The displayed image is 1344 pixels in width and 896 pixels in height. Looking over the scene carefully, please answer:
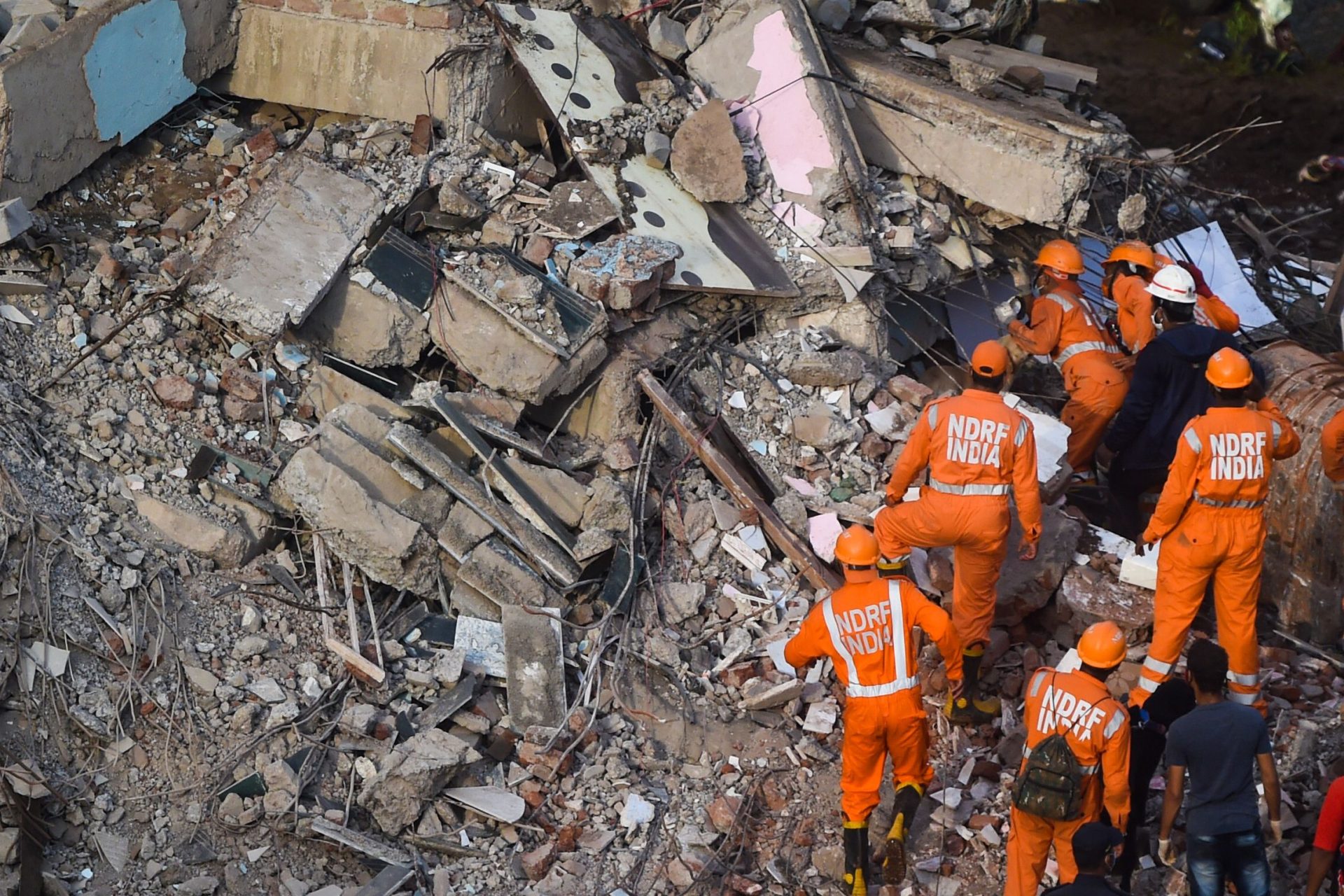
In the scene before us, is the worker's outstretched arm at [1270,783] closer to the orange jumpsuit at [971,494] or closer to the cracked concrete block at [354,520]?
the orange jumpsuit at [971,494]

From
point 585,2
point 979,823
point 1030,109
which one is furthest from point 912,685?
point 585,2

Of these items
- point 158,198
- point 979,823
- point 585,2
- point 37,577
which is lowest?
point 979,823

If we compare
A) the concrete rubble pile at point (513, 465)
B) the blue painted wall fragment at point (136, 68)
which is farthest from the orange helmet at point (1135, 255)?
the blue painted wall fragment at point (136, 68)

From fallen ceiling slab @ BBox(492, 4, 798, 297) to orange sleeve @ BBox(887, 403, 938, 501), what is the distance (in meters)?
1.65

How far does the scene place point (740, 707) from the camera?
20.3 ft

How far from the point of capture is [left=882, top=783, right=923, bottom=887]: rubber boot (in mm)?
5484

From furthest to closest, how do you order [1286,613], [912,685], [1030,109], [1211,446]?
[1030,109]
[1286,613]
[1211,446]
[912,685]

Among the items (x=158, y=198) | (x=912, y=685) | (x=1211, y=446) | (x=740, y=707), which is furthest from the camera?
(x=158, y=198)

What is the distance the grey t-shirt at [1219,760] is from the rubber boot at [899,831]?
3.58 ft

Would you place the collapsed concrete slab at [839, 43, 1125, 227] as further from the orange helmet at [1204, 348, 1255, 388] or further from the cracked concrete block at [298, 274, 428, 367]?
the cracked concrete block at [298, 274, 428, 367]

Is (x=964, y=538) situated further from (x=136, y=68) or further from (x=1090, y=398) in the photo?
(x=136, y=68)

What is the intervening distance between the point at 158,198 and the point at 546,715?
402cm

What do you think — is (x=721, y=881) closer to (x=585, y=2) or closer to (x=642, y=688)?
(x=642, y=688)

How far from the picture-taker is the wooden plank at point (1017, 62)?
28.9 ft
